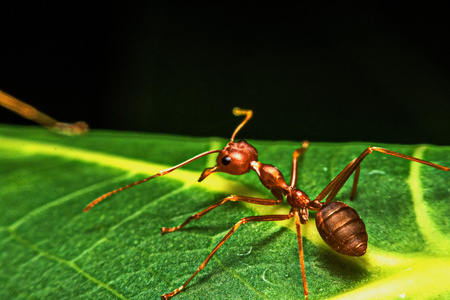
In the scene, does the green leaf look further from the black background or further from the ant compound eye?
the black background

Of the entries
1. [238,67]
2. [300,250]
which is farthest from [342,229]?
[238,67]

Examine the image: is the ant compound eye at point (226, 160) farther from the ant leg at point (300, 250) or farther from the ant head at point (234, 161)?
the ant leg at point (300, 250)

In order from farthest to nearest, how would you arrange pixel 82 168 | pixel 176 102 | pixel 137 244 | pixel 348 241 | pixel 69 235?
pixel 176 102 → pixel 82 168 → pixel 69 235 → pixel 137 244 → pixel 348 241

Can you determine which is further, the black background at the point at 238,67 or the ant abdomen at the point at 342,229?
the black background at the point at 238,67

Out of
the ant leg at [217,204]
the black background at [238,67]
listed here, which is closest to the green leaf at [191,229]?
the ant leg at [217,204]

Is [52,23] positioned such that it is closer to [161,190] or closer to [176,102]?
[176,102]

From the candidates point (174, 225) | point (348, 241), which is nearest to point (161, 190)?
point (174, 225)
